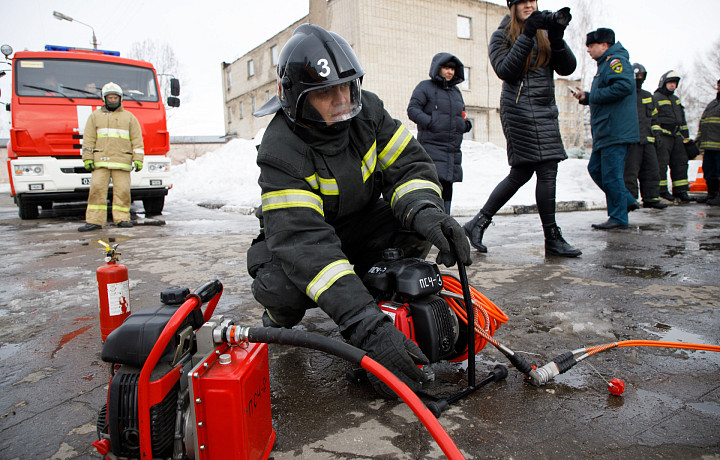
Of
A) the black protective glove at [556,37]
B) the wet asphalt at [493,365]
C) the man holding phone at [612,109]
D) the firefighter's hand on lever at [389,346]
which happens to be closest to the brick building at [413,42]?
the man holding phone at [612,109]

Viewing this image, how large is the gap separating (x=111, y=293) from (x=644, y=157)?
8.00m

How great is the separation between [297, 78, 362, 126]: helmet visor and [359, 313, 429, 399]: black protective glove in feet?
2.68

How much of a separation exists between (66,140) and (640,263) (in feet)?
25.5

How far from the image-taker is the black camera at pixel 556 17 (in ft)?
11.5

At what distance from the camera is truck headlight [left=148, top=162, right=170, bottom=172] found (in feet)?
25.3

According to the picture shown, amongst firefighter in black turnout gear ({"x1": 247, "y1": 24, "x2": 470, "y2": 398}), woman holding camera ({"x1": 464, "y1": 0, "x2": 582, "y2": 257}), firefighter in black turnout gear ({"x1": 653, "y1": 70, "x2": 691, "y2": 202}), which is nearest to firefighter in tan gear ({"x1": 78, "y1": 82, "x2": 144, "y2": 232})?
woman holding camera ({"x1": 464, "y1": 0, "x2": 582, "y2": 257})

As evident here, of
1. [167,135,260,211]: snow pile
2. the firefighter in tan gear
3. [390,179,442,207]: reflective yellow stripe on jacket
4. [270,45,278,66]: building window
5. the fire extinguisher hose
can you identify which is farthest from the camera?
[270,45,278,66]: building window

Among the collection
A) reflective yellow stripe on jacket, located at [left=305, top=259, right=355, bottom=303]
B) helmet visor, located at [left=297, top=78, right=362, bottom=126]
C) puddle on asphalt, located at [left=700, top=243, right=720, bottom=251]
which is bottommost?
puddle on asphalt, located at [left=700, top=243, right=720, bottom=251]

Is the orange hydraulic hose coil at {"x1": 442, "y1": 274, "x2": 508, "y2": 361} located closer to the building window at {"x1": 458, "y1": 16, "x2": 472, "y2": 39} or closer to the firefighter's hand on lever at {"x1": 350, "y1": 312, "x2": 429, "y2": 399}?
the firefighter's hand on lever at {"x1": 350, "y1": 312, "x2": 429, "y2": 399}

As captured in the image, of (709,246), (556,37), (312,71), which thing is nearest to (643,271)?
(709,246)

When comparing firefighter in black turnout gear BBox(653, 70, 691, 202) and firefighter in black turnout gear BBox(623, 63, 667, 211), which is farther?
firefighter in black turnout gear BBox(653, 70, 691, 202)

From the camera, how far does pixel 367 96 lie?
2055 mm

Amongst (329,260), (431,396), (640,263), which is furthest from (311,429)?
(640,263)

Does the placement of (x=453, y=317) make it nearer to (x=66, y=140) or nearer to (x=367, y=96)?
(x=367, y=96)
